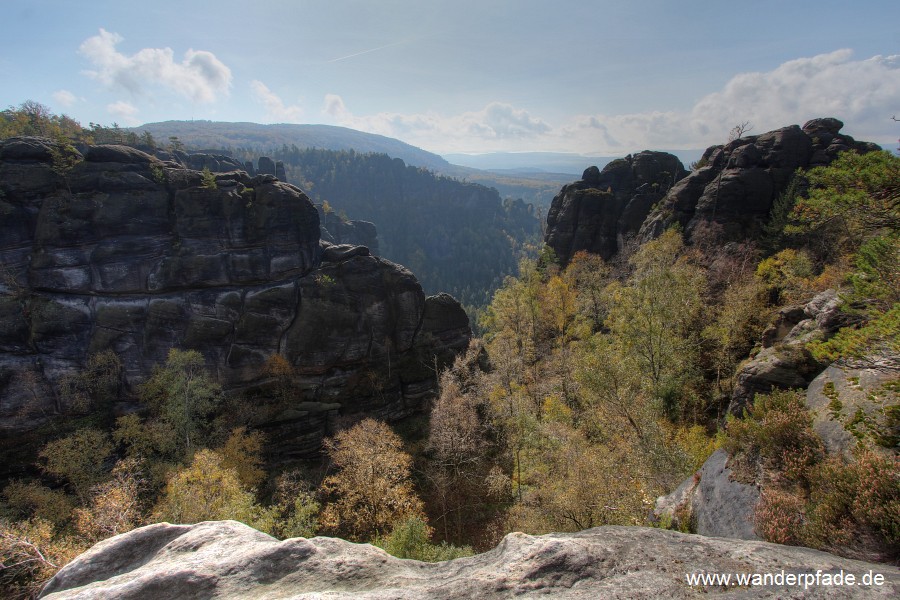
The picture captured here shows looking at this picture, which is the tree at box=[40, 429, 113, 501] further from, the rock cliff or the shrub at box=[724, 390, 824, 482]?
the rock cliff

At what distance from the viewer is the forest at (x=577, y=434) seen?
9.93 metres

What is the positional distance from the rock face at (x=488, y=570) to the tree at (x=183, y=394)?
1277 inches

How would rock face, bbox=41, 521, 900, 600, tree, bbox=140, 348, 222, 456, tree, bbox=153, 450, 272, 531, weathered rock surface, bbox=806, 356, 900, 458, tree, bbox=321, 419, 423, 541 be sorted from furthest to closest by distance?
1. tree, bbox=140, 348, 222, 456
2. tree, bbox=321, 419, 423, 541
3. tree, bbox=153, 450, 272, 531
4. weathered rock surface, bbox=806, 356, 900, 458
5. rock face, bbox=41, 521, 900, 600

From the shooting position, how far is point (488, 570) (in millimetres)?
7289

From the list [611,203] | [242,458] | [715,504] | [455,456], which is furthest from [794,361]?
[611,203]

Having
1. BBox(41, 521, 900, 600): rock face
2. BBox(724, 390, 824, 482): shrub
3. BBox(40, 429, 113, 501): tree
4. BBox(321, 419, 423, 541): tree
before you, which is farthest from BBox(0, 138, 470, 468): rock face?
BBox(724, 390, 824, 482): shrub

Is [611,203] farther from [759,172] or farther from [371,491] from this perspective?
[371,491]

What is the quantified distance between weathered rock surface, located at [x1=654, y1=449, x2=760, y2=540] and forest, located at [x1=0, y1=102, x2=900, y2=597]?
462 millimetres

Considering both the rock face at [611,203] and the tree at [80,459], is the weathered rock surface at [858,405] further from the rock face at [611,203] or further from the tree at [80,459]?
the rock face at [611,203]

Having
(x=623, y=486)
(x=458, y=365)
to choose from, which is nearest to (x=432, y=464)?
(x=458, y=365)

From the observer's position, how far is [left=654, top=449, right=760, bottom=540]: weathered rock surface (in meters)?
11.6

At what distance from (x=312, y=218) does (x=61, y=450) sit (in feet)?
109

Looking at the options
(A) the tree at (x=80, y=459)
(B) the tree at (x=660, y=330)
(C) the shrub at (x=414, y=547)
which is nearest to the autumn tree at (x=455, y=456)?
(C) the shrub at (x=414, y=547)

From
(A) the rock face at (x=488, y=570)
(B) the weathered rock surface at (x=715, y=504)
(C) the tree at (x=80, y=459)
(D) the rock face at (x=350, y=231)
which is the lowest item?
(C) the tree at (x=80, y=459)
